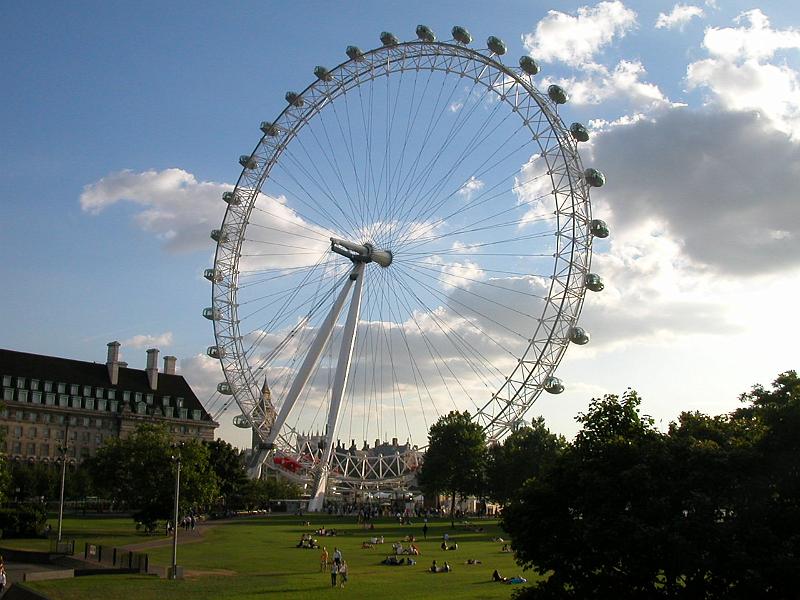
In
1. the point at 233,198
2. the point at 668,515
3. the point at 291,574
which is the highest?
the point at 233,198

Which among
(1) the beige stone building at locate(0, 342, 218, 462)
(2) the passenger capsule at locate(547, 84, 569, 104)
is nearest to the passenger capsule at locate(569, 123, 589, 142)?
(2) the passenger capsule at locate(547, 84, 569, 104)

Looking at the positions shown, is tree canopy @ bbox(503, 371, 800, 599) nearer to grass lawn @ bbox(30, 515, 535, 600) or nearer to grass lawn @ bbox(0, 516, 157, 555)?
grass lawn @ bbox(30, 515, 535, 600)

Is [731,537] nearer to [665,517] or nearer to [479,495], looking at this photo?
[665,517]

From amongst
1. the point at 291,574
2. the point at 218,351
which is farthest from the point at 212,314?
the point at 291,574

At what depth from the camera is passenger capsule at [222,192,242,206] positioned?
8638cm

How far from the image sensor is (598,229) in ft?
232

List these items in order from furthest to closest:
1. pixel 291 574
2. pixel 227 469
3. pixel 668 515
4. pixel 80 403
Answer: pixel 80 403 → pixel 227 469 → pixel 291 574 → pixel 668 515

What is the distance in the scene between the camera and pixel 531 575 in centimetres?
4203

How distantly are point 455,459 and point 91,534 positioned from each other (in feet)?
133

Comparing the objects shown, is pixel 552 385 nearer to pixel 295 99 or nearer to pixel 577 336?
pixel 577 336

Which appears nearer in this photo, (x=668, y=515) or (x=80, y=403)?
(x=668, y=515)

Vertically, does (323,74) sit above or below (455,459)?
above

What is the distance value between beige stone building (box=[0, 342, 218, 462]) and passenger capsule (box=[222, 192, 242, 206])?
51.1 metres

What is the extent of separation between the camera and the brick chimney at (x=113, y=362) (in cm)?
14200
